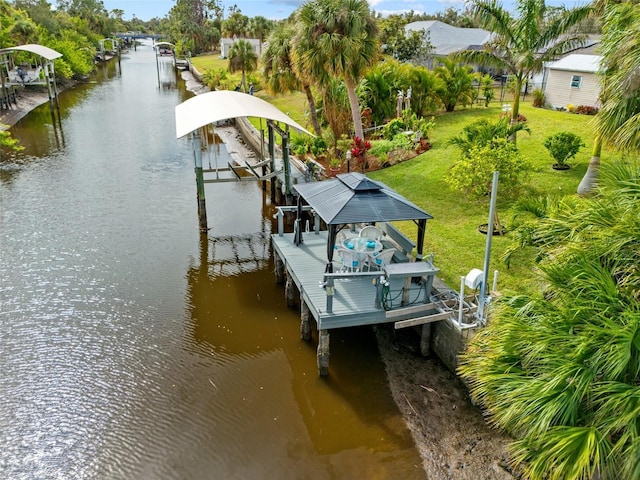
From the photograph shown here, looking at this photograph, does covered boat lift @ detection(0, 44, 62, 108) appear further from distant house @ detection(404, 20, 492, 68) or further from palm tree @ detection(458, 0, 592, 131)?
palm tree @ detection(458, 0, 592, 131)

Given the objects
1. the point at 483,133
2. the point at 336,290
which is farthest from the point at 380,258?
the point at 483,133

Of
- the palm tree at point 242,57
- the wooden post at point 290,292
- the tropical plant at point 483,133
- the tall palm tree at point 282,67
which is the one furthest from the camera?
the palm tree at point 242,57

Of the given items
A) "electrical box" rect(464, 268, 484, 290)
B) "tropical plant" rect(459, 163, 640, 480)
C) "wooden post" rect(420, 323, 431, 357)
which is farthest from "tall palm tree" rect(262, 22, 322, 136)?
"tropical plant" rect(459, 163, 640, 480)

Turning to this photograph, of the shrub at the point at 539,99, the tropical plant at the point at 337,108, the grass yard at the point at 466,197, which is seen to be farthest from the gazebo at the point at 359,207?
the shrub at the point at 539,99

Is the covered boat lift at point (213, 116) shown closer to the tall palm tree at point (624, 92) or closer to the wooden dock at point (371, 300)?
the wooden dock at point (371, 300)

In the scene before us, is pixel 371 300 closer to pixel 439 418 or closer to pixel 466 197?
pixel 439 418

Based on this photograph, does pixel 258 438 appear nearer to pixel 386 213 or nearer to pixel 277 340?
pixel 277 340
